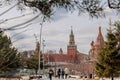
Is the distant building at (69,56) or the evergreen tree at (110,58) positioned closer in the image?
the evergreen tree at (110,58)

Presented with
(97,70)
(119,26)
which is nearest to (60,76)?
(97,70)

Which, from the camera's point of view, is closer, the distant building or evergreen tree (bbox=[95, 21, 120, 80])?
evergreen tree (bbox=[95, 21, 120, 80])

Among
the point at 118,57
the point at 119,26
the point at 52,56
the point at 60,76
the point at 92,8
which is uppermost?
the point at 92,8

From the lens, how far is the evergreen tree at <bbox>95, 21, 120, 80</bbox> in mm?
37656

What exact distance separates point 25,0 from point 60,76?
40.9 m

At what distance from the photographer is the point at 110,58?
38438 mm

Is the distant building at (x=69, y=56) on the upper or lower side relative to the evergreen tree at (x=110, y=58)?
lower

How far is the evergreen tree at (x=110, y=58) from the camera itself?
124 ft

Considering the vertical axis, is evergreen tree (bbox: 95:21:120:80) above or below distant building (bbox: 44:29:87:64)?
above

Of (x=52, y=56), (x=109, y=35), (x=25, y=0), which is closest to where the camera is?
(x=25, y=0)

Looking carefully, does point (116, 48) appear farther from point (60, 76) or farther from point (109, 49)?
point (60, 76)

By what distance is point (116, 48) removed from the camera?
37688mm

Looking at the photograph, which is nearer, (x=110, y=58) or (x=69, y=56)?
(x=110, y=58)

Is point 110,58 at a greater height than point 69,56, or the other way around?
point 110,58
